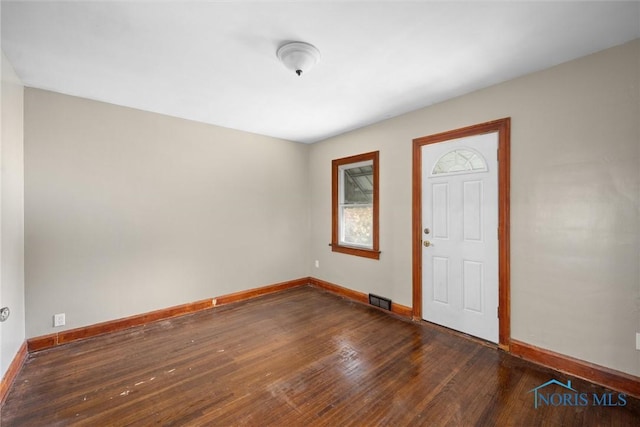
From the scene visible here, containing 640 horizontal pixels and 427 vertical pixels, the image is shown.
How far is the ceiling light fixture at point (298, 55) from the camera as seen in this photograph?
1.94m

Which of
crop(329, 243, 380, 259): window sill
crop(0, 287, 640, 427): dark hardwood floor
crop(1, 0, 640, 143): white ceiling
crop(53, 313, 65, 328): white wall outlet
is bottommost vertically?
crop(0, 287, 640, 427): dark hardwood floor

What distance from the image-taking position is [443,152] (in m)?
2.97

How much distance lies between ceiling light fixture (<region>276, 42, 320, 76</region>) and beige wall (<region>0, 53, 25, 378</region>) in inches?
84.8

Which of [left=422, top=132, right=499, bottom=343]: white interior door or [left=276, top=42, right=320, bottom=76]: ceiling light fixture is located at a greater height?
[left=276, top=42, right=320, bottom=76]: ceiling light fixture

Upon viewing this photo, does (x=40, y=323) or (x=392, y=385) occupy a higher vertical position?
(x=40, y=323)

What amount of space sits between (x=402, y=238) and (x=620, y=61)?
2.34 meters

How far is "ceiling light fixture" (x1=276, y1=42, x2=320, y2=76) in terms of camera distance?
76.2 inches

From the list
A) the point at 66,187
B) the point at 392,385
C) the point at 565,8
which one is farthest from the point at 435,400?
the point at 66,187

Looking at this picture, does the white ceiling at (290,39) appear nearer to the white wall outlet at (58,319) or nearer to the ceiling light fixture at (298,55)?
the ceiling light fixture at (298,55)

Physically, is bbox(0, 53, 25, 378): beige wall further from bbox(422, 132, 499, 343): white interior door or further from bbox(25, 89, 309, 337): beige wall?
bbox(422, 132, 499, 343): white interior door

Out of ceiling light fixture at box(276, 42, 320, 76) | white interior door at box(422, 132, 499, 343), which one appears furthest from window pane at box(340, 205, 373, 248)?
ceiling light fixture at box(276, 42, 320, 76)

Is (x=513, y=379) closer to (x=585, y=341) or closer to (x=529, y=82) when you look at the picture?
(x=585, y=341)

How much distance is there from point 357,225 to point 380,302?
1210 mm

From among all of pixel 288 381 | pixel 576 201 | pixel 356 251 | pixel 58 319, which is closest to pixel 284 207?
pixel 356 251
